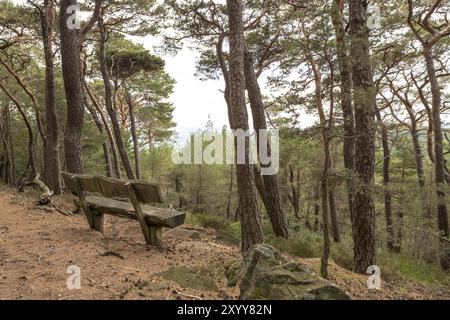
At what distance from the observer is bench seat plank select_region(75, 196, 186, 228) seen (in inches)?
190

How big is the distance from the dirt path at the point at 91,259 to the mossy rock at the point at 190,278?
0.27 feet

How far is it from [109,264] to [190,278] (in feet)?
3.71

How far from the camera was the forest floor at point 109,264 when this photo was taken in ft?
10.7

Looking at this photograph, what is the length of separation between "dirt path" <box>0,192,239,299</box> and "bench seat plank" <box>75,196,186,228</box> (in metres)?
0.44

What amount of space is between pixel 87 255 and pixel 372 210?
4557 mm

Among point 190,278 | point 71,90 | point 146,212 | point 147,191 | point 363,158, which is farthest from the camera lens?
point 71,90

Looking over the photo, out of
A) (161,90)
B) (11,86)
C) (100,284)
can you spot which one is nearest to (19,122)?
(11,86)

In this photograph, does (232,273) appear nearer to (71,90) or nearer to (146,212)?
(146,212)

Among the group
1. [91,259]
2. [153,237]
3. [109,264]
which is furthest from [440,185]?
[91,259]

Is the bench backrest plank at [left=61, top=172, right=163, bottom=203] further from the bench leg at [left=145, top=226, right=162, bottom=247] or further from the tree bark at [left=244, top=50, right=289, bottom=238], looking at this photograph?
the tree bark at [left=244, top=50, right=289, bottom=238]

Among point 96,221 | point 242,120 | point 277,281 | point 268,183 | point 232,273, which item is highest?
point 242,120

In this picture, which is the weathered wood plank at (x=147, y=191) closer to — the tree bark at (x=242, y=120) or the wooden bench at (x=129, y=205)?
the wooden bench at (x=129, y=205)

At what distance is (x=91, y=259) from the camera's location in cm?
434

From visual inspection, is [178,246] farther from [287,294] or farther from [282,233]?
[282,233]
